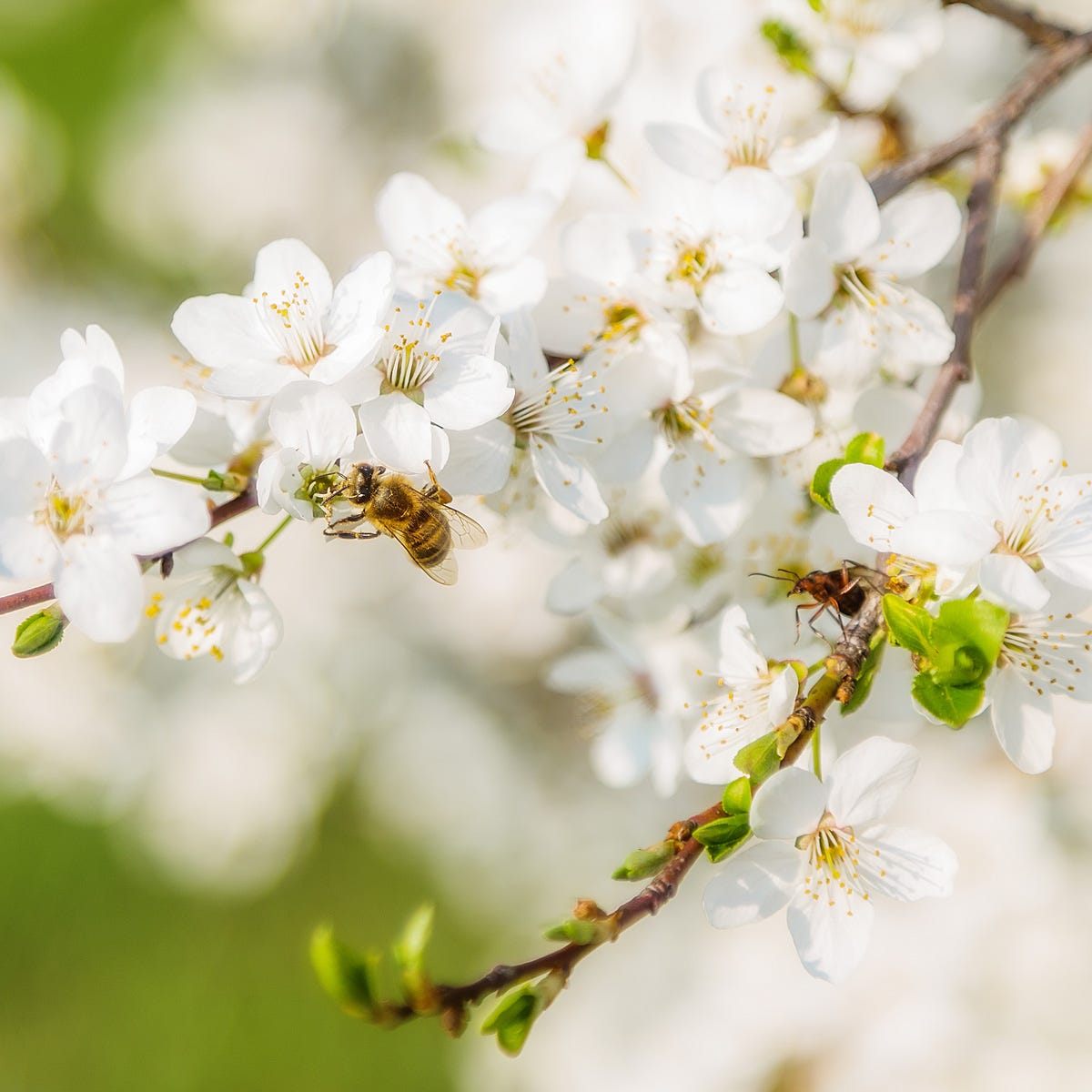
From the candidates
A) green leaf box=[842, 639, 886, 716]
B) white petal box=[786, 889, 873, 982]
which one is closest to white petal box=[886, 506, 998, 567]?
green leaf box=[842, 639, 886, 716]

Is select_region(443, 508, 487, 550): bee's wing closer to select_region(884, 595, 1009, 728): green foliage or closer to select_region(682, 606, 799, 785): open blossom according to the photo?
select_region(682, 606, 799, 785): open blossom

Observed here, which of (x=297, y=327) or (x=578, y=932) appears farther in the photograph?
(x=297, y=327)

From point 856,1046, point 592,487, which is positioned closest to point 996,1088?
point 856,1046

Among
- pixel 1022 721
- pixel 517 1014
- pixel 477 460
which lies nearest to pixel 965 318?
pixel 1022 721

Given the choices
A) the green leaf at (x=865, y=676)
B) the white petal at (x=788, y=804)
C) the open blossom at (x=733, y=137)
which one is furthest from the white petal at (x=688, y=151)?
the white petal at (x=788, y=804)

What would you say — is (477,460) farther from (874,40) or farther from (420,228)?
(874,40)

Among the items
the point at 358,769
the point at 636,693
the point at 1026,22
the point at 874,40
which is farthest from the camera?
the point at 358,769
